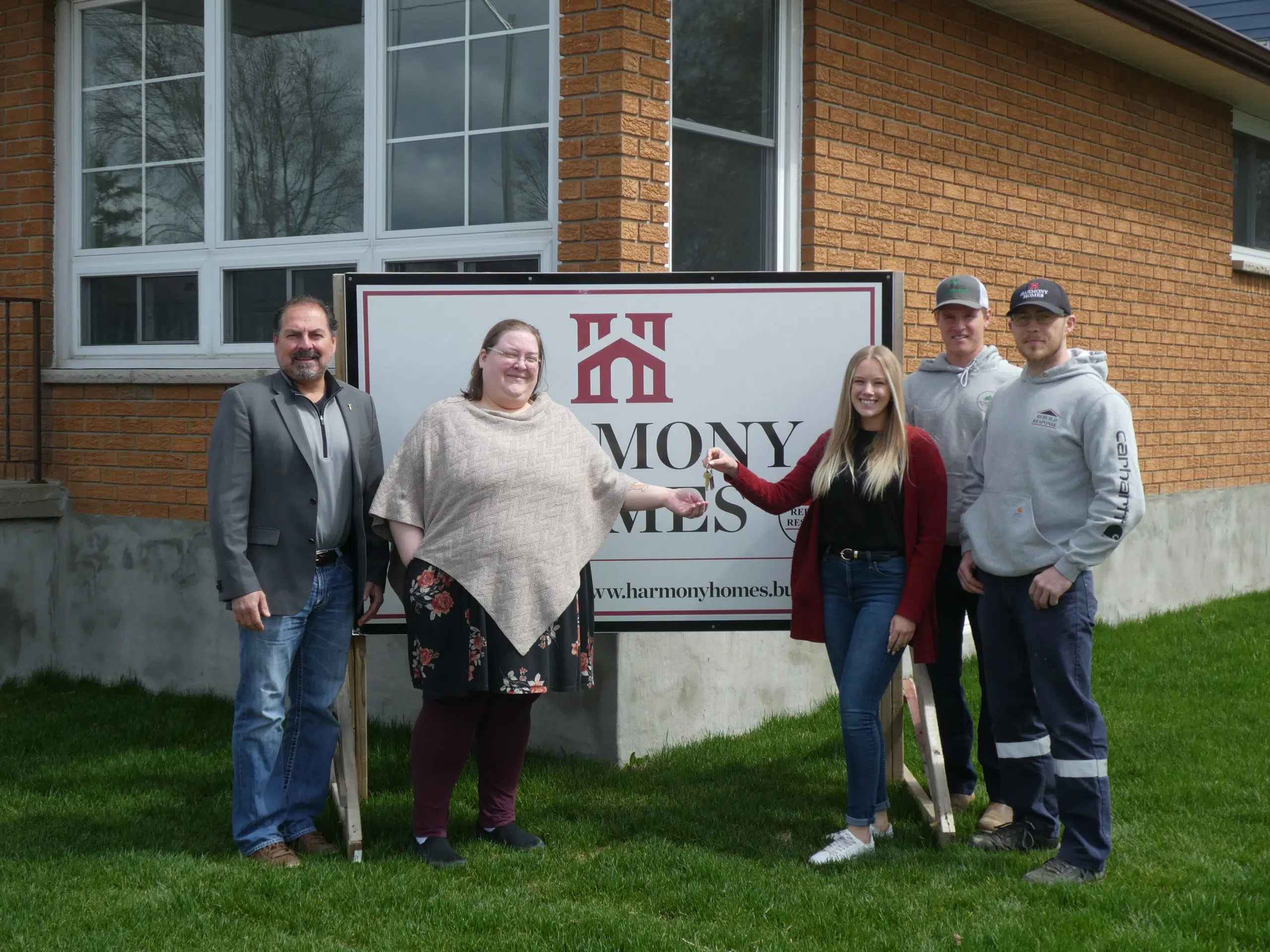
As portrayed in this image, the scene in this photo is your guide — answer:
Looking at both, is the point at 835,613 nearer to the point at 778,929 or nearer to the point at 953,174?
the point at 778,929

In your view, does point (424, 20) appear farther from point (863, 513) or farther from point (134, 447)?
point (863, 513)

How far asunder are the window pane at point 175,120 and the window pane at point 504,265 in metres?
1.90

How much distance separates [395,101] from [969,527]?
3522mm

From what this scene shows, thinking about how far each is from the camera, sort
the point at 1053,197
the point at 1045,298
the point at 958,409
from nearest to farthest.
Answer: the point at 1045,298 < the point at 958,409 < the point at 1053,197

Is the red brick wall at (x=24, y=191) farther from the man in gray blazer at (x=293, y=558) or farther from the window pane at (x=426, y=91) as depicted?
the man in gray blazer at (x=293, y=558)

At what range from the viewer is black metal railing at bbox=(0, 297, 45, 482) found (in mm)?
7594

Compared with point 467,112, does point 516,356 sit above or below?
below

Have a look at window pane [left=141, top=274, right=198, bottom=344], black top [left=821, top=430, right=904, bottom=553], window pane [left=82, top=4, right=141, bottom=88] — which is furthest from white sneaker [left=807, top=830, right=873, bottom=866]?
window pane [left=82, top=4, right=141, bottom=88]

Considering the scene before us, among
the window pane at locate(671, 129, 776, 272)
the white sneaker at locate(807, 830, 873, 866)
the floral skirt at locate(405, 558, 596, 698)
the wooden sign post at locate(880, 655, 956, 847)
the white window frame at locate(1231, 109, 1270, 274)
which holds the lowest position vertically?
the white sneaker at locate(807, 830, 873, 866)

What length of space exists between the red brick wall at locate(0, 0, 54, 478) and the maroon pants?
4048 mm

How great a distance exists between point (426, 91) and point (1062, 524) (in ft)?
12.1

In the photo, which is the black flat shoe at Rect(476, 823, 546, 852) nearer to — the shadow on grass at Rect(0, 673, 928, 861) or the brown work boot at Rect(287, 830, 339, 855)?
the shadow on grass at Rect(0, 673, 928, 861)

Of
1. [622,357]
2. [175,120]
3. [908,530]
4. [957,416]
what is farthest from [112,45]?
[908,530]

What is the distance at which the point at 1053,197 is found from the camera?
8523 mm
